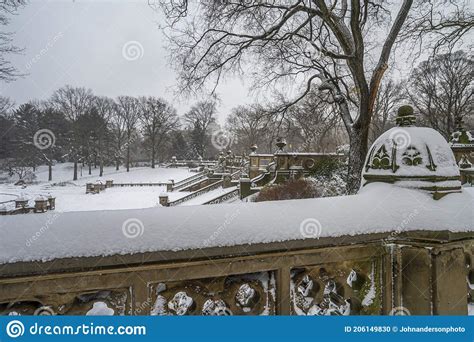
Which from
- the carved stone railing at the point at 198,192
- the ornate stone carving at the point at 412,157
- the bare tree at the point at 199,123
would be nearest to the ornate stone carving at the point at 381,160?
the ornate stone carving at the point at 412,157

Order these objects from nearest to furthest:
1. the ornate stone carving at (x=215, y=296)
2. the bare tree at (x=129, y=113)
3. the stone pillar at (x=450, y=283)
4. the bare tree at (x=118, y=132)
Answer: the ornate stone carving at (x=215, y=296) < the stone pillar at (x=450, y=283) < the bare tree at (x=118, y=132) < the bare tree at (x=129, y=113)

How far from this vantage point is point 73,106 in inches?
1731

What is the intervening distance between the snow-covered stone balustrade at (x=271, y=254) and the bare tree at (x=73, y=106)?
4563 centimetres

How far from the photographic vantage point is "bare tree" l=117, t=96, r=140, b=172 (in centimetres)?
5638

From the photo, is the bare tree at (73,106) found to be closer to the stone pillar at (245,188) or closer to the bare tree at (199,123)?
the bare tree at (199,123)

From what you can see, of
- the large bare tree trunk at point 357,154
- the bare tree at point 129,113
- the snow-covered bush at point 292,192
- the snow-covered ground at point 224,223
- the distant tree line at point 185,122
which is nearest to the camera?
the snow-covered ground at point 224,223

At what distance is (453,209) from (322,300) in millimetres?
1055

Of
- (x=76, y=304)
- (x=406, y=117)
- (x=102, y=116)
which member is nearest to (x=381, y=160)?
(x=406, y=117)

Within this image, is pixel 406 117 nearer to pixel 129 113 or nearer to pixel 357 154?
pixel 357 154

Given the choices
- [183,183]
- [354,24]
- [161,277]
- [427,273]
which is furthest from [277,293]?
[183,183]

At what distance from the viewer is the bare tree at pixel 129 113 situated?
185 ft

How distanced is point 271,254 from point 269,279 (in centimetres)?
22

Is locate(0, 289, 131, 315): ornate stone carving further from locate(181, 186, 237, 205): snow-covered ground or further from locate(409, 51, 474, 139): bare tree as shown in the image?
locate(409, 51, 474, 139): bare tree

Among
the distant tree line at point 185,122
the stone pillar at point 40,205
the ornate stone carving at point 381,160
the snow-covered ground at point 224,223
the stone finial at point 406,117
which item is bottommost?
the stone pillar at point 40,205
